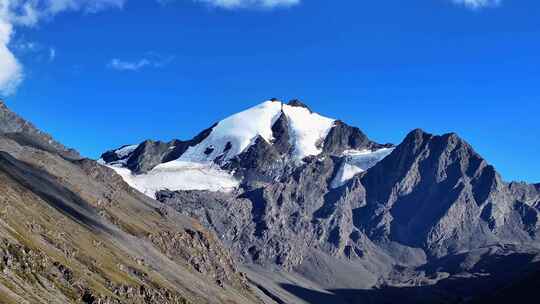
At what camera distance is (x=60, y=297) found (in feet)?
557

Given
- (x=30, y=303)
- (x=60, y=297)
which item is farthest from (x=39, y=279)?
(x=30, y=303)

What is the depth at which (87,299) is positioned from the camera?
18350 centimetres

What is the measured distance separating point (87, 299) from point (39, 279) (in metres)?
15.2

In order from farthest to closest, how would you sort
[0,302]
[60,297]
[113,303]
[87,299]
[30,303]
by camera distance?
[113,303] < [87,299] < [60,297] < [30,303] < [0,302]

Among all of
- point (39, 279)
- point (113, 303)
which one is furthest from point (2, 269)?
point (113, 303)

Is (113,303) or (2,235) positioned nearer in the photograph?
(2,235)

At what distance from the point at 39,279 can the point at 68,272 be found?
1790 centimetres

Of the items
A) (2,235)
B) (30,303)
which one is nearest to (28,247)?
(2,235)

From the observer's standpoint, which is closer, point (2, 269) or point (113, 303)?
point (2, 269)

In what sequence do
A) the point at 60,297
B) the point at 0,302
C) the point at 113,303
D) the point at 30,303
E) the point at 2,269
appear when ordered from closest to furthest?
the point at 0,302 < the point at 30,303 < the point at 2,269 < the point at 60,297 < the point at 113,303

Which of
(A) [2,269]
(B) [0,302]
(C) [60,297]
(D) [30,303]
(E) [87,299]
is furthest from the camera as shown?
(E) [87,299]

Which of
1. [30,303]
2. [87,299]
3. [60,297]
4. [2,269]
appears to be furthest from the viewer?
[87,299]

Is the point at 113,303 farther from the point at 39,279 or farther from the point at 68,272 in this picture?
the point at 39,279

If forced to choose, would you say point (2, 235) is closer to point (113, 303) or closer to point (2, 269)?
point (2, 269)
